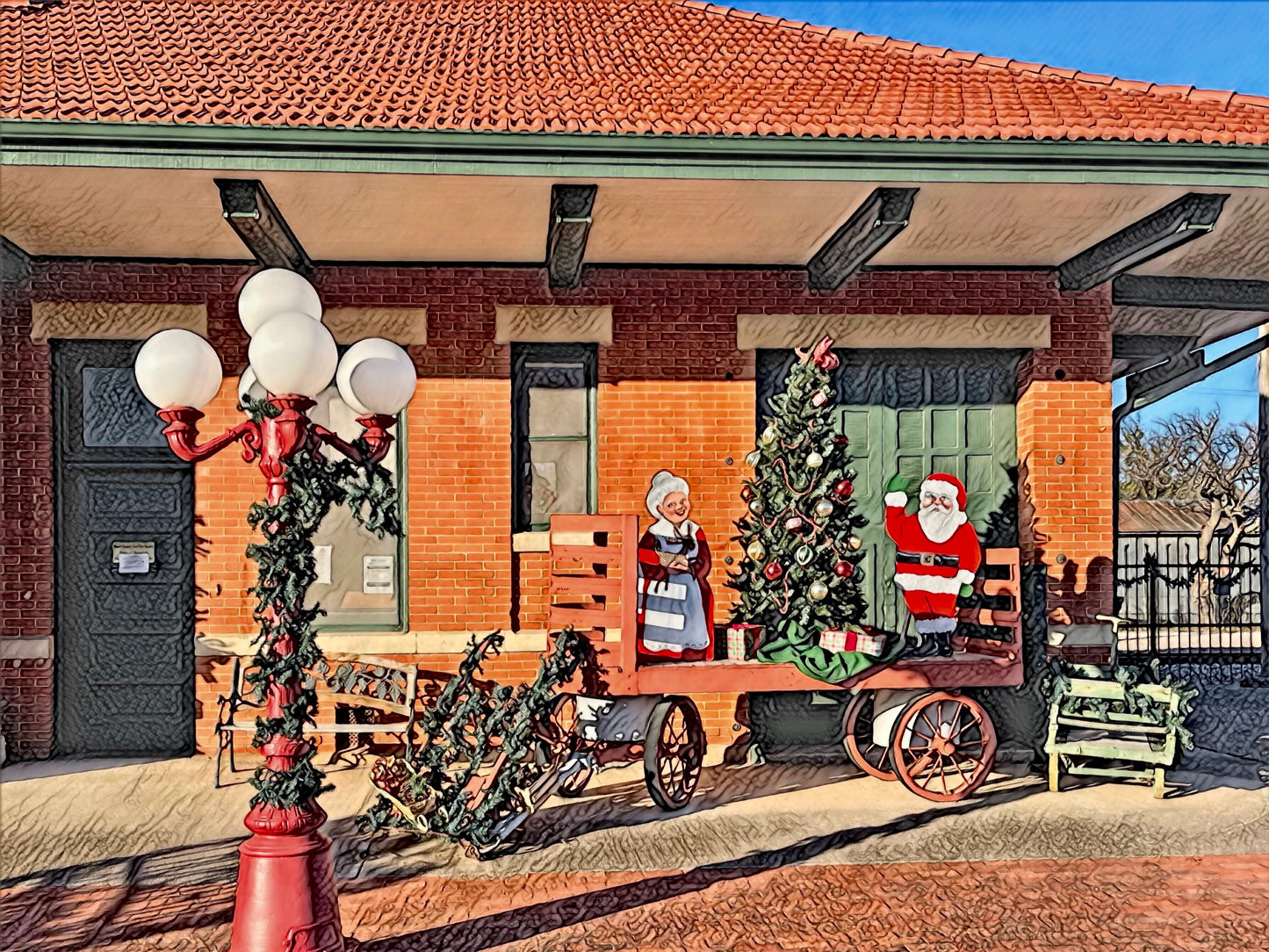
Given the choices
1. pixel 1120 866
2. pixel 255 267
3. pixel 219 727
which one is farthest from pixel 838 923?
pixel 255 267

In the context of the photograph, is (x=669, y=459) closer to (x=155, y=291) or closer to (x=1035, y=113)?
(x=1035, y=113)

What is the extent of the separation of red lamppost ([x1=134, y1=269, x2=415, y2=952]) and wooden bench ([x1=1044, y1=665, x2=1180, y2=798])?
16.6 feet

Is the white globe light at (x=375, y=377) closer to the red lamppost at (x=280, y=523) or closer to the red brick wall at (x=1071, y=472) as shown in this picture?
the red lamppost at (x=280, y=523)

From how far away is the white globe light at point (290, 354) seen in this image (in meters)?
4.19

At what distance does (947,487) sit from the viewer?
737cm

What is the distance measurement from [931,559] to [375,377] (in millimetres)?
4319

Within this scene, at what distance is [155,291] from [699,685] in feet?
17.0

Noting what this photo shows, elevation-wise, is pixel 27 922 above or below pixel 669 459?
below

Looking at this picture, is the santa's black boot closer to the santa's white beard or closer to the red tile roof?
the santa's white beard

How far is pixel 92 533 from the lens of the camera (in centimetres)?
841

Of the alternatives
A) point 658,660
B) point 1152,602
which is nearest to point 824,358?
point 658,660

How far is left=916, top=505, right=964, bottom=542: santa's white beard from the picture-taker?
24.1 feet

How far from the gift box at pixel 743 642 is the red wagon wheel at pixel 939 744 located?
1.06m

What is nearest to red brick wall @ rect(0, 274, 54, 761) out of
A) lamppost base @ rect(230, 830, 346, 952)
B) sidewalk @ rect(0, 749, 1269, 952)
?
sidewalk @ rect(0, 749, 1269, 952)
